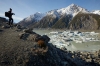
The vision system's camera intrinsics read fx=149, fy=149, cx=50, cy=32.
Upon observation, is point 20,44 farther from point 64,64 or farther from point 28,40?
point 64,64

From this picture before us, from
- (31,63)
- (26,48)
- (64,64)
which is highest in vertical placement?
(26,48)

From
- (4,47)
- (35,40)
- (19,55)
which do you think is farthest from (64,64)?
(4,47)

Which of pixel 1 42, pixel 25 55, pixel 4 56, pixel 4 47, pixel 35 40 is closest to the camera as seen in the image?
pixel 4 56

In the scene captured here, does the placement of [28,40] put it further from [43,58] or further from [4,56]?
[4,56]

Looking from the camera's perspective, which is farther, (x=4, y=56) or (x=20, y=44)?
(x=20, y=44)

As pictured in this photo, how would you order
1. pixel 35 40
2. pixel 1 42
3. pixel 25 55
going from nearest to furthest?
1. pixel 25 55
2. pixel 1 42
3. pixel 35 40

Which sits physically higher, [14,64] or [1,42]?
[1,42]

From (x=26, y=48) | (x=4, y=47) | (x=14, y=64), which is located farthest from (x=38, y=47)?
(x=14, y=64)

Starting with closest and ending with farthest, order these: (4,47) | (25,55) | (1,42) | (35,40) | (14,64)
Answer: (14,64) → (25,55) → (4,47) → (1,42) → (35,40)

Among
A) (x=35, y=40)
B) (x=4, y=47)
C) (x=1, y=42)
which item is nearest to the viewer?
(x=4, y=47)
